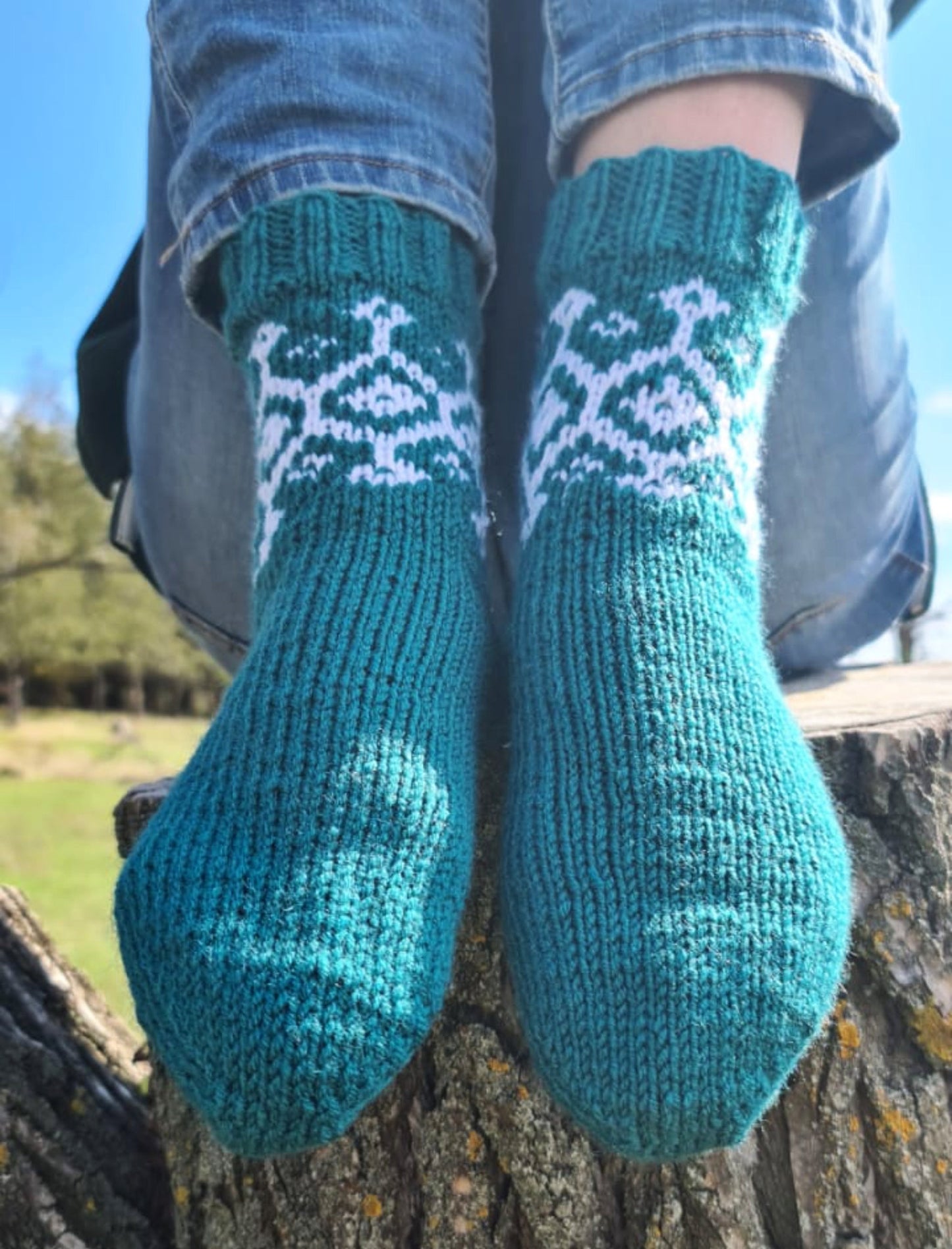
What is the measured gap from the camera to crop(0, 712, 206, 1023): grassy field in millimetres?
3102

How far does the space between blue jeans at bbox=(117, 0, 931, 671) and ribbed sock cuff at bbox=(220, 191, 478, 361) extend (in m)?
0.01

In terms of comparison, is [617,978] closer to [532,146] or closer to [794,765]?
[794,765]

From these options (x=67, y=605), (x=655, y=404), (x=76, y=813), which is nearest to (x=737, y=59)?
(x=655, y=404)

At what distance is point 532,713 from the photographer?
1.88 feet

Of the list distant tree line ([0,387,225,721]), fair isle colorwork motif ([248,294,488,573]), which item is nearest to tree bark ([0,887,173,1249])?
fair isle colorwork motif ([248,294,488,573])

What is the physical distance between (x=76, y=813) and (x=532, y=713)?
6982mm

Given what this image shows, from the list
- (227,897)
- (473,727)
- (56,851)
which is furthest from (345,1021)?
(56,851)

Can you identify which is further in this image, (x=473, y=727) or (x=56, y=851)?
(x=56, y=851)

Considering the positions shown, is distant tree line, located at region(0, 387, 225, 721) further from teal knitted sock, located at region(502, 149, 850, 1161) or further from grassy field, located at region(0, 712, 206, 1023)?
teal knitted sock, located at region(502, 149, 850, 1161)

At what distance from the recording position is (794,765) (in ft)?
1.78

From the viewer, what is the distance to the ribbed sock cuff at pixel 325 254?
589 millimetres

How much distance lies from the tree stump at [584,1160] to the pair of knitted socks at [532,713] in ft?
0.37

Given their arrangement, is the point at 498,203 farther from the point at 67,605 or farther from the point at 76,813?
the point at 67,605

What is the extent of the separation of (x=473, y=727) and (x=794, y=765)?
17 centimetres
